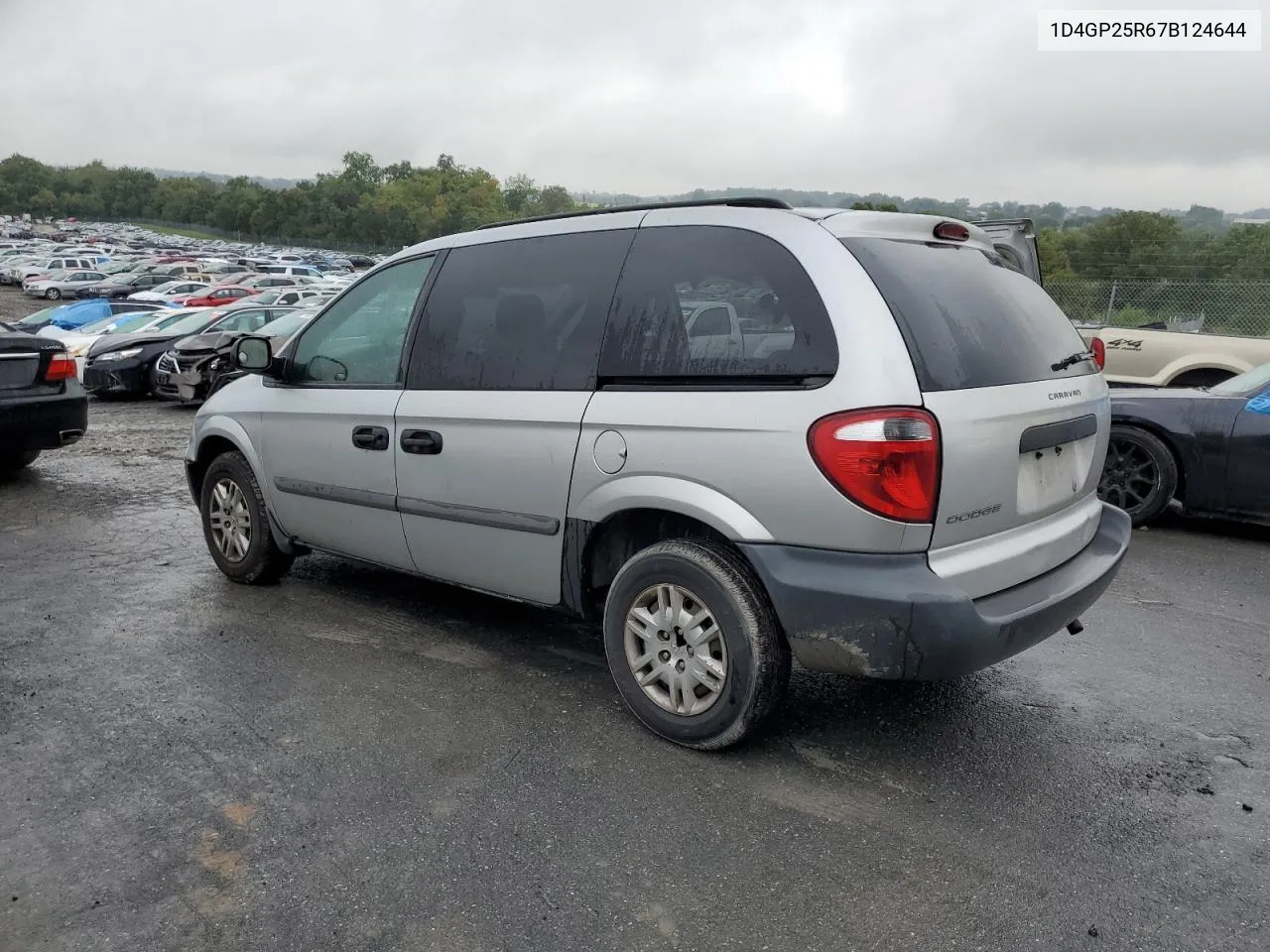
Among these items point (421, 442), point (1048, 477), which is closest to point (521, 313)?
point (421, 442)

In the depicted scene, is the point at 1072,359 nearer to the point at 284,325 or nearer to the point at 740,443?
the point at 740,443

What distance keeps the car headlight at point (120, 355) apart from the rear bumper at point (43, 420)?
22.8 feet

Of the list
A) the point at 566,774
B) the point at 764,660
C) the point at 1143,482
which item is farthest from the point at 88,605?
the point at 1143,482

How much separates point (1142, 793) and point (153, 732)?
3409 mm

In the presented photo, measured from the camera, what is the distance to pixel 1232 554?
20.3ft

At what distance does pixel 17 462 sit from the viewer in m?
8.67

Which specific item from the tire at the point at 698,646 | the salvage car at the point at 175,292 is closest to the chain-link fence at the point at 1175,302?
the tire at the point at 698,646

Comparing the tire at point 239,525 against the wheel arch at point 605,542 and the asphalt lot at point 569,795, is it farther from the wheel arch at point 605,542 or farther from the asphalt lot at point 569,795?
the wheel arch at point 605,542

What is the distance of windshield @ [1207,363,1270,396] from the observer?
6.47 m

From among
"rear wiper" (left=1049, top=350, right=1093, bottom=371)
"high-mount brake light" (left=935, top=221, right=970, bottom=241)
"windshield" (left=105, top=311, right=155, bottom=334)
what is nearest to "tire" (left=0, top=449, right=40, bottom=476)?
"high-mount brake light" (left=935, top=221, right=970, bottom=241)

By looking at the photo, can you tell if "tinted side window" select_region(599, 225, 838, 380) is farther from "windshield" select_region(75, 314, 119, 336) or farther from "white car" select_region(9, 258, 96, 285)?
"white car" select_region(9, 258, 96, 285)

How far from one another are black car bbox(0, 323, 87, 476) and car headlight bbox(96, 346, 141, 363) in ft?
22.0

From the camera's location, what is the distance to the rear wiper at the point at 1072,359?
350 cm

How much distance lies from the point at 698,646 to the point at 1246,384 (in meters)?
5.24
